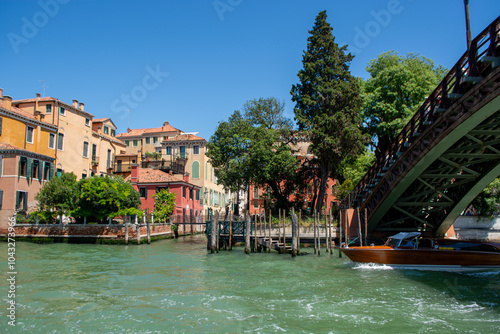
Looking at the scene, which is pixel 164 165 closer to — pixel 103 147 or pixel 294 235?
pixel 103 147

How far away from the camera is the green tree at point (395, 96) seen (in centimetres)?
2661

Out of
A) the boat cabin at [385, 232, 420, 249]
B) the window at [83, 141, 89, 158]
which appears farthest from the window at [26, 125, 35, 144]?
the boat cabin at [385, 232, 420, 249]

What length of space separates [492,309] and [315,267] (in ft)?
22.7

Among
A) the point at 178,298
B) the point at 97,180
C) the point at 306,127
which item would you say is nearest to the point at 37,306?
the point at 178,298

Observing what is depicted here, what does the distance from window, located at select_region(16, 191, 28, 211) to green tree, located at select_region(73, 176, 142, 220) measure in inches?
159

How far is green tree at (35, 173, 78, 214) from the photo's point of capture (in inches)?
1040

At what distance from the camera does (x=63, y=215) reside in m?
28.5

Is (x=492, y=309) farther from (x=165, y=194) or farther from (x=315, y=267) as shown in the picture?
(x=165, y=194)

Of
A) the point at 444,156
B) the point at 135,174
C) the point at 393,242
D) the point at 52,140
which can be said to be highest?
the point at 52,140

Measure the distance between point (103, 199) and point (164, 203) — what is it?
8619 mm

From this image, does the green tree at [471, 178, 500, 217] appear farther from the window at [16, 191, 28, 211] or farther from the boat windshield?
the window at [16, 191, 28, 211]

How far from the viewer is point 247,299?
31.6ft

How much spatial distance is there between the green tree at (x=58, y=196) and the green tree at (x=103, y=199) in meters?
0.72

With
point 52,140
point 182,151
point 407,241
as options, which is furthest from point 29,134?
point 407,241
